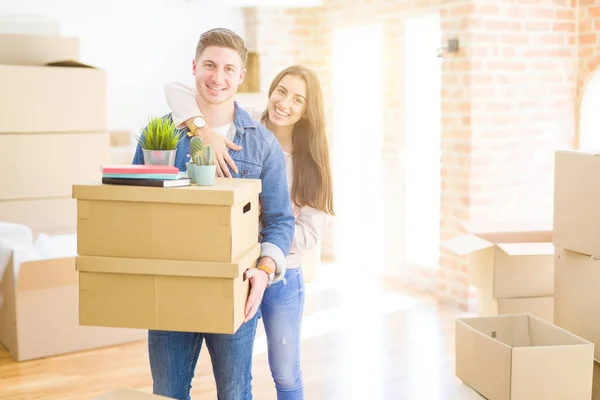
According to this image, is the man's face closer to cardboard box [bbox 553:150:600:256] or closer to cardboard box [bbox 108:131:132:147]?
cardboard box [bbox 553:150:600:256]

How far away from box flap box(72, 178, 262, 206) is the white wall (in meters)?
3.68

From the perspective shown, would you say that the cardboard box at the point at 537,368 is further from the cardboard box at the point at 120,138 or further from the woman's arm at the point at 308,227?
the cardboard box at the point at 120,138

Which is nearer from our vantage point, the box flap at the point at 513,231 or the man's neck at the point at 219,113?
the man's neck at the point at 219,113

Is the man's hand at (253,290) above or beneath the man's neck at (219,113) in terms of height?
beneath

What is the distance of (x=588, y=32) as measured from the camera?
14.7 ft

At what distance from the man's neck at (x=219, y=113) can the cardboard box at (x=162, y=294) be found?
1.36 feet

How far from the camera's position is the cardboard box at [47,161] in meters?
4.21

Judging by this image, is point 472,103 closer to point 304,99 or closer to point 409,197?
point 409,197

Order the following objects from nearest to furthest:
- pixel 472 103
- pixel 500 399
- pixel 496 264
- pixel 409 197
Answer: pixel 500 399
pixel 496 264
pixel 472 103
pixel 409 197

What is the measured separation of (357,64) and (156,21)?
1.44 m

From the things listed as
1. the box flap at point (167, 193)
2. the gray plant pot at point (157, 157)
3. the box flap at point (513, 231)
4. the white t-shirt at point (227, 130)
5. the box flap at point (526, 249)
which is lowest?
the box flap at point (526, 249)

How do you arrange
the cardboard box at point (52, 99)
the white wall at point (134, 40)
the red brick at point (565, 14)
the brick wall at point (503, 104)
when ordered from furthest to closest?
the white wall at point (134, 40) < the red brick at point (565, 14) < the brick wall at point (503, 104) < the cardboard box at point (52, 99)

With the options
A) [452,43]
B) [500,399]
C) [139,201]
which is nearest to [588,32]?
[452,43]

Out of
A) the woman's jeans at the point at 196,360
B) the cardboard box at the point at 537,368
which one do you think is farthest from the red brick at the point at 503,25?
the woman's jeans at the point at 196,360
